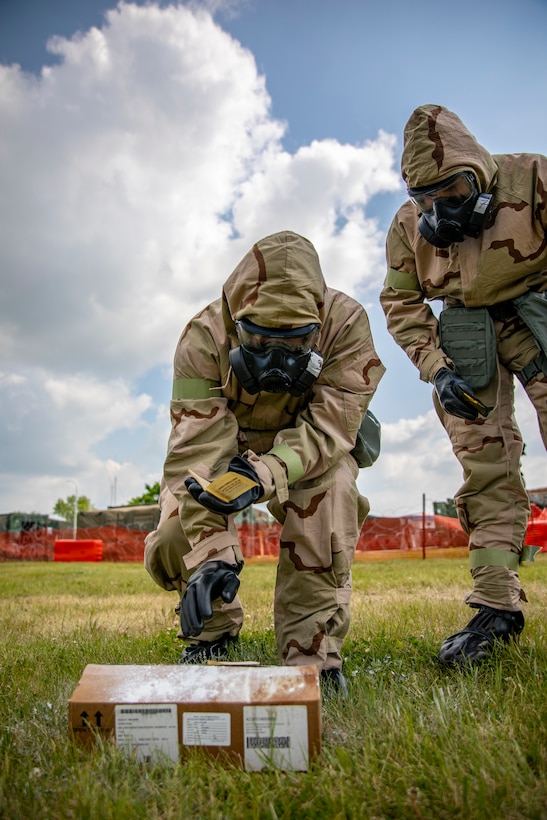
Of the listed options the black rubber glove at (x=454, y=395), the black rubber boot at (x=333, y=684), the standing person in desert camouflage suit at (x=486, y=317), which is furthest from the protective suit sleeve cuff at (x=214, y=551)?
the black rubber glove at (x=454, y=395)

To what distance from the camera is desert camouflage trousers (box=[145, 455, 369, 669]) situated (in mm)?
2436

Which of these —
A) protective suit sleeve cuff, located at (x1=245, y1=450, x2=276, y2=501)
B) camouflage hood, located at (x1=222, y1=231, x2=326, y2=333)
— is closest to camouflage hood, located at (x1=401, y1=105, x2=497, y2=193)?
camouflage hood, located at (x1=222, y1=231, x2=326, y2=333)

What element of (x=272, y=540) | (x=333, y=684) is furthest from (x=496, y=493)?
(x=272, y=540)

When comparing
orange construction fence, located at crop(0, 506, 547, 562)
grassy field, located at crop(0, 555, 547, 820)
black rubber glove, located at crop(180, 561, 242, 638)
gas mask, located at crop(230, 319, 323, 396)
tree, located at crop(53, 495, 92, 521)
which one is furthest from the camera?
tree, located at crop(53, 495, 92, 521)

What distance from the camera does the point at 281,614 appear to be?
2.60 m

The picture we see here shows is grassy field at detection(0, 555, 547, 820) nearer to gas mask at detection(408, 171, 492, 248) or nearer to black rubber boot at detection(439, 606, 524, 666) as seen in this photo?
black rubber boot at detection(439, 606, 524, 666)

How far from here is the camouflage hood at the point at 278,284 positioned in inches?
92.6

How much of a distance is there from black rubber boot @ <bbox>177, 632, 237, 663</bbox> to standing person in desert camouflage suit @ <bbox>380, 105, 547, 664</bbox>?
0.93 metres

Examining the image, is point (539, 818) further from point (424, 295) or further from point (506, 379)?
point (424, 295)

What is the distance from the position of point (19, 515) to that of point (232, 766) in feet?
102

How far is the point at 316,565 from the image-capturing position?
2.54 m

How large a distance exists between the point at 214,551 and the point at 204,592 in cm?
29

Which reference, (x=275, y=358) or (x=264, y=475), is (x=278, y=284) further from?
(x=264, y=475)

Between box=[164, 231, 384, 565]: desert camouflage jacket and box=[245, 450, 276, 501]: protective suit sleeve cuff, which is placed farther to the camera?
box=[164, 231, 384, 565]: desert camouflage jacket
